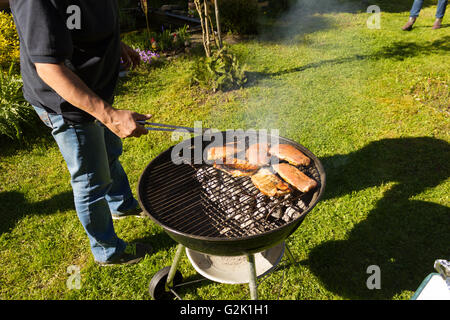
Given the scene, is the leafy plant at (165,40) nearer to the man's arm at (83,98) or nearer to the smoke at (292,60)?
the smoke at (292,60)

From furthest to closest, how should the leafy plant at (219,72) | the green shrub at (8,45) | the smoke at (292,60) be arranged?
the leafy plant at (219,72) → the green shrub at (8,45) → the smoke at (292,60)

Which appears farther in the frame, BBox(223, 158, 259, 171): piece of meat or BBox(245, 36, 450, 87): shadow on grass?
BBox(245, 36, 450, 87): shadow on grass

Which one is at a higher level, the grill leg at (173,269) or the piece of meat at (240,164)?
the piece of meat at (240,164)

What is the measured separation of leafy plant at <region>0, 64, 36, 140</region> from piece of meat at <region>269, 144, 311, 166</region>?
12.2 feet

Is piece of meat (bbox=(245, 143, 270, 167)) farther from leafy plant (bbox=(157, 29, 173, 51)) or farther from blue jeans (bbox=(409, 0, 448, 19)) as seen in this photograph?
blue jeans (bbox=(409, 0, 448, 19))

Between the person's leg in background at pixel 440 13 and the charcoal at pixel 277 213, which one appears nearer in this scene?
the charcoal at pixel 277 213

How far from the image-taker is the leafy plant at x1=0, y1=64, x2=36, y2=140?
14.5 ft

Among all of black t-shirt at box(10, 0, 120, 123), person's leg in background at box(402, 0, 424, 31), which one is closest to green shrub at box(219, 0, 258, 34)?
person's leg in background at box(402, 0, 424, 31)

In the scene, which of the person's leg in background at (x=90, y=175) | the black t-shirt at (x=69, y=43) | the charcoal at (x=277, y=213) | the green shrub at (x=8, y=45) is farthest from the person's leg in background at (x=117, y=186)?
the green shrub at (x=8, y=45)

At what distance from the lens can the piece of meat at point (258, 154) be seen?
252 cm

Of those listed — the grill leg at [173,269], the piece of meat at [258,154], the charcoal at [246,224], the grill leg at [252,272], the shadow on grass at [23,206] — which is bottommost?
the shadow on grass at [23,206]

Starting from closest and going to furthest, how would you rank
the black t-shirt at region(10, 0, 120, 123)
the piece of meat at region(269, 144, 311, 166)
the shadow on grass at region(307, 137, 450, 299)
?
the black t-shirt at region(10, 0, 120, 123) < the piece of meat at region(269, 144, 311, 166) < the shadow on grass at region(307, 137, 450, 299)

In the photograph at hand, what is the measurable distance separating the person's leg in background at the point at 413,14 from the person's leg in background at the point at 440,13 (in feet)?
1.35

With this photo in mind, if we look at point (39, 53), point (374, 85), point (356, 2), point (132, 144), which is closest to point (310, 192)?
point (39, 53)
